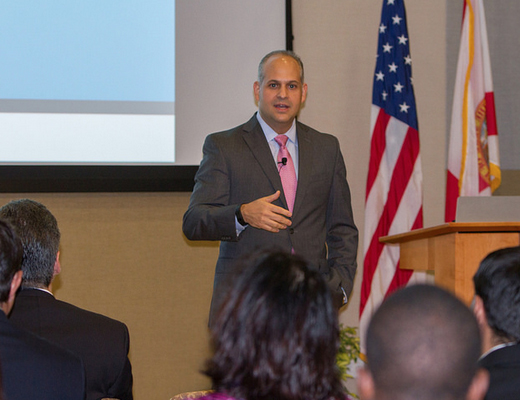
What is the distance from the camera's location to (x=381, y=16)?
3945 mm

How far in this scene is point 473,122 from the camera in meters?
3.85

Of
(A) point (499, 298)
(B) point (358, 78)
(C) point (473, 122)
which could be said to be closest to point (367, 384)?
(A) point (499, 298)

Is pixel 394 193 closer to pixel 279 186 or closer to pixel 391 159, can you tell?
pixel 391 159

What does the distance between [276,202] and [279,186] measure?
8 centimetres

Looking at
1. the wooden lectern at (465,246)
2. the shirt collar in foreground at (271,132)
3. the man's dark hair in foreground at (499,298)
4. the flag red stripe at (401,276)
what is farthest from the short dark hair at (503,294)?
the flag red stripe at (401,276)

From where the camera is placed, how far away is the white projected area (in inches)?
139

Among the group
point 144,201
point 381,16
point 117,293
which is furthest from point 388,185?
point 117,293

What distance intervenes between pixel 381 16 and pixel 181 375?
262cm

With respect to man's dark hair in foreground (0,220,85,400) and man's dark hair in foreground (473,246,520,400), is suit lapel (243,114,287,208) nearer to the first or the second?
man's dark hair in foreground (473,246,520,400)

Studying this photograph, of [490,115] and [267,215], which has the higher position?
[490,115]

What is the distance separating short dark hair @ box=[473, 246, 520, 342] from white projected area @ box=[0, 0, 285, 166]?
7.85ft

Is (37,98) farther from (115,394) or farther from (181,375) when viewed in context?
(115,394)

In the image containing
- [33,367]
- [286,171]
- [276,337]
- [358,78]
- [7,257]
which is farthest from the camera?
[358,78]

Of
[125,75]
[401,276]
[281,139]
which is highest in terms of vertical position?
[125,75]
